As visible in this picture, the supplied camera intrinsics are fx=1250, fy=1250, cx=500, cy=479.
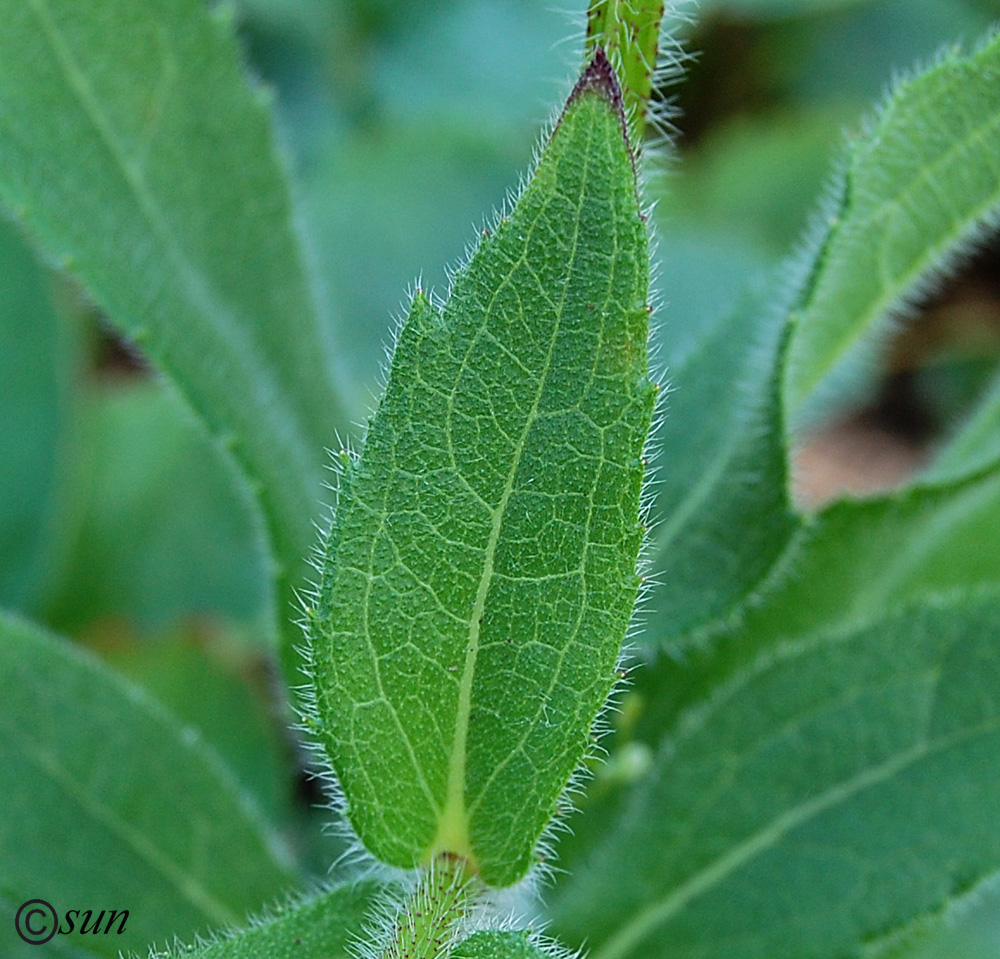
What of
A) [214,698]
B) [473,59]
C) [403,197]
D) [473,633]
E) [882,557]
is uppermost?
[473,59]

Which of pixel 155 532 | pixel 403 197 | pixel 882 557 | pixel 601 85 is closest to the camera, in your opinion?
pixel 601 85

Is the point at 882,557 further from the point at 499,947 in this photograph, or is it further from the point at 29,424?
the point at 29,424

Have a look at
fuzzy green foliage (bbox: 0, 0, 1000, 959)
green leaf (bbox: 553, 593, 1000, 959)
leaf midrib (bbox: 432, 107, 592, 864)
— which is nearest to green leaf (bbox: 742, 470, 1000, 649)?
fuzzy green foliage (bbox: 0, 0, 1000, 959)

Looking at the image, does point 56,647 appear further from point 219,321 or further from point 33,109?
point 33,109

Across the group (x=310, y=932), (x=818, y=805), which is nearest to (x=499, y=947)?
(x=310, y=932)

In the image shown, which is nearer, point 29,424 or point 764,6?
point 29,424

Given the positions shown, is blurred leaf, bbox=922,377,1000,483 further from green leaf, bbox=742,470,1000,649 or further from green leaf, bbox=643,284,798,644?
green leaf, bbox=643,284,798,644

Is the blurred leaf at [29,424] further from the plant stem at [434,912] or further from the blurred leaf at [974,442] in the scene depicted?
the blurred leaf at [974,442]

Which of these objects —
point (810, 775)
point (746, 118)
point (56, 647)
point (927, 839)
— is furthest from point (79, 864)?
point (746, 118)
